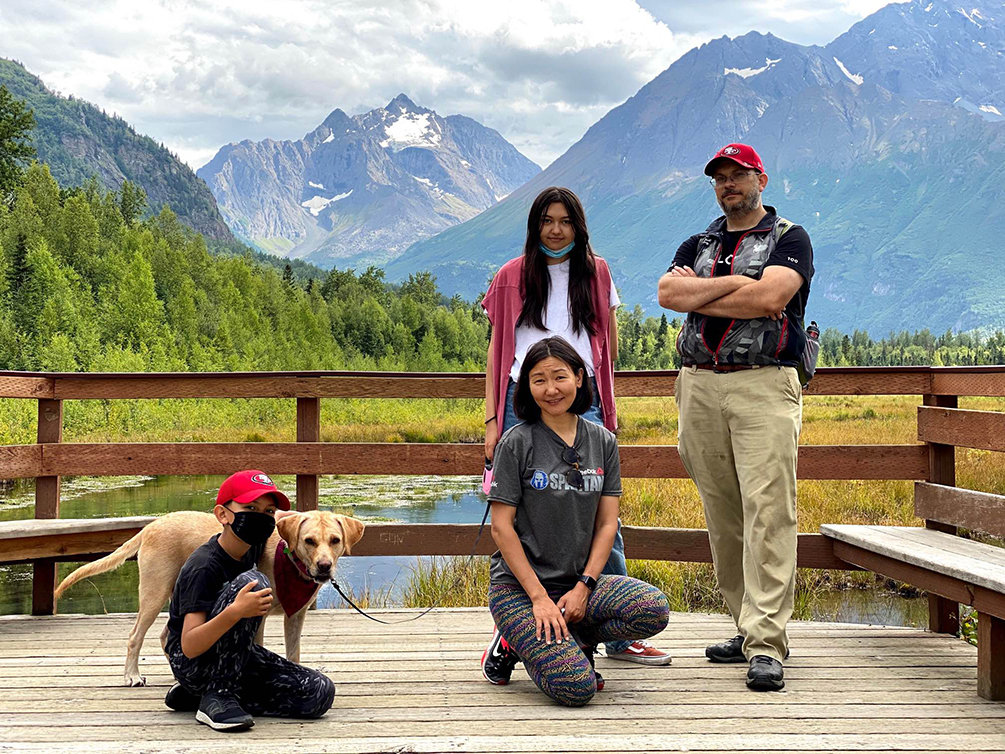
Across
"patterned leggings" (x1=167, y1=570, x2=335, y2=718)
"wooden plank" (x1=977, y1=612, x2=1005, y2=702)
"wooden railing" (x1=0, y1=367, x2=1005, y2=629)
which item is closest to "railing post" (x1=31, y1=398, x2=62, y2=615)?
"wooden railing" (x1=0, y1=367, x2=1005, y2=629)

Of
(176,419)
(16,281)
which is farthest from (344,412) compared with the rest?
(16,281)

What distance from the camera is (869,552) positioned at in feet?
13.4

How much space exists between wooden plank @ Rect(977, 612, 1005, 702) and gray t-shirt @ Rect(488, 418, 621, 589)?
1.34m

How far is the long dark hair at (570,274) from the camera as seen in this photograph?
3719 millimetres

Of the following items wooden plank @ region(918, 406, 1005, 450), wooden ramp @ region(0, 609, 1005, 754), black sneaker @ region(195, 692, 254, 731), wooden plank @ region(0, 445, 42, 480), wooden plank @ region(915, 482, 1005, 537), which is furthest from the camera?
wooden plank @ region(0, 445, 42, 480)

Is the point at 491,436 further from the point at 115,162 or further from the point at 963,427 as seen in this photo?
the point at 115,162

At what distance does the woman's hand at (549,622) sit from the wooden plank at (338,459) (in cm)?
180

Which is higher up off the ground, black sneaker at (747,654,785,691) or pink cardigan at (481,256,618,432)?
pink cardigan at (481,256,618,432)

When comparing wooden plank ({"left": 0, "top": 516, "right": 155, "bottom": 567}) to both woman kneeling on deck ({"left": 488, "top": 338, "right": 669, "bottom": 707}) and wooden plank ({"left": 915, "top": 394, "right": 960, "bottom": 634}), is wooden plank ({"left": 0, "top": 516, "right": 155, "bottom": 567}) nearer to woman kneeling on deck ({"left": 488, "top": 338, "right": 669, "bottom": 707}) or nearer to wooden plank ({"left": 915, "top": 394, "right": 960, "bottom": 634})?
woman kneeling on deck ({"left": 488, "top": 338, "right": 669, "bottom": 707})

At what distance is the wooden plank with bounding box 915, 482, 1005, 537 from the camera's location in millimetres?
3909

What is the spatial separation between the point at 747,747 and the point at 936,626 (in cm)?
211

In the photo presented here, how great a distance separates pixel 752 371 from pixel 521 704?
145 centimetres

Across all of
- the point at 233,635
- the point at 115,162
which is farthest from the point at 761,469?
the point at 115,162

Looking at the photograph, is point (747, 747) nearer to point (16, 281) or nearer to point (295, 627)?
point (295, 627)
